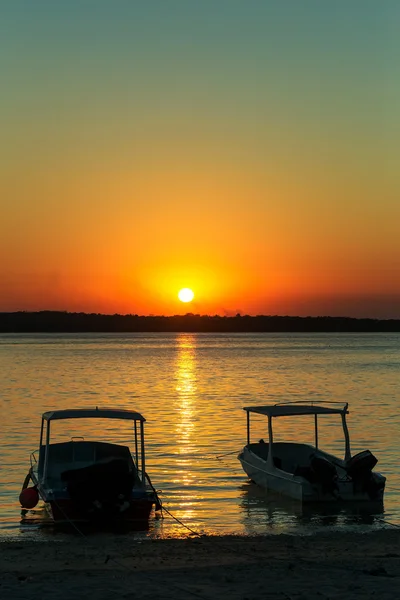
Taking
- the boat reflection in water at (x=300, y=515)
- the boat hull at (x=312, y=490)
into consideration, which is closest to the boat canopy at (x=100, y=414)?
the boat reflection in water at (x=300, y=515)

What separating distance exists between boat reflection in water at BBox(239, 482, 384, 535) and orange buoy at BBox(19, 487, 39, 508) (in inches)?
210

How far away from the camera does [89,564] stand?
16.6 metres

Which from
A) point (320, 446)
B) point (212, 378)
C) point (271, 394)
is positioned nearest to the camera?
point (320, 446)

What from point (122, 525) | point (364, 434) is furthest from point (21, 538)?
point (364, 434)

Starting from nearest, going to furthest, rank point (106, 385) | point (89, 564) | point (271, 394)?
point (89, 564)
point (271, 394)
point (106, 385)

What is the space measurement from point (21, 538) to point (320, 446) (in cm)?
1973

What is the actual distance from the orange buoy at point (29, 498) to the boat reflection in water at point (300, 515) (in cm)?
533

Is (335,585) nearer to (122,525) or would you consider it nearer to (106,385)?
(122,525)

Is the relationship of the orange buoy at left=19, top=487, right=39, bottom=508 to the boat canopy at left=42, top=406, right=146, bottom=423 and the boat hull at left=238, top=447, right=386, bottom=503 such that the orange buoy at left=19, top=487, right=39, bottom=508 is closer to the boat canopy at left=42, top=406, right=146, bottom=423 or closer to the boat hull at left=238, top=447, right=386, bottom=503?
the boat canopy at left=42, top=406, right=146, bottom=423

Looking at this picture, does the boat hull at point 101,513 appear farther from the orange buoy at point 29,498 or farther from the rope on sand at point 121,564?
the orange buoy at point 29,498

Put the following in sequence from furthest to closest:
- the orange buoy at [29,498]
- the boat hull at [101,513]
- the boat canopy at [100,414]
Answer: the boat canopy at [100,414]
the orange buoy at [29,498]
the boat hull at [101,513]

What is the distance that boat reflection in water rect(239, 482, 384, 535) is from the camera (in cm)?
2211

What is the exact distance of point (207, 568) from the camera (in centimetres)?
1597

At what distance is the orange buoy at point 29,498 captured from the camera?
75.6ft
